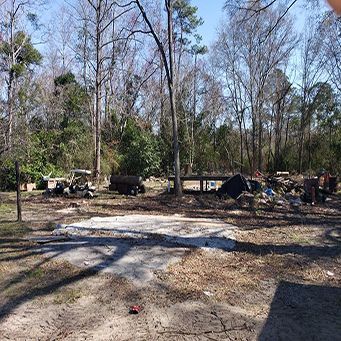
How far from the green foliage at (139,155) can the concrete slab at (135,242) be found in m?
12.3

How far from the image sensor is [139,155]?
20.1m

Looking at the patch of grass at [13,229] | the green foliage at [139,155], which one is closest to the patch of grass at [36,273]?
the patch of grass at [13,229]

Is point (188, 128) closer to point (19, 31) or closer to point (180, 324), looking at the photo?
point (19, 31)

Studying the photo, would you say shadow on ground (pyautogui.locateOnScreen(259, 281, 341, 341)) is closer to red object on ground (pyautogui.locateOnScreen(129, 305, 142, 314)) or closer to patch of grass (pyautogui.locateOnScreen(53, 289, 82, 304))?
red object on ground (pyautogui.locateOnScreen(129, 305, 142, 314))

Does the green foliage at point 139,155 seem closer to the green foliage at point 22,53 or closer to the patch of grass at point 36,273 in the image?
the green foliage at point 22,53

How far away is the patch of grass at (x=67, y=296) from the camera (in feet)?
11.5

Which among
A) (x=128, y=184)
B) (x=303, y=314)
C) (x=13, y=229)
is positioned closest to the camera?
(x=303, y=314)

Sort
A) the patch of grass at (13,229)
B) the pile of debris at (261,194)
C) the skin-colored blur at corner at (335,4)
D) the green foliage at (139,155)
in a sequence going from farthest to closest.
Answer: the green foliage at (139,155) → the pile of debris at (261,194) → the patch of grass at (13,229) → the skin-colored blur at corner at (335,4)

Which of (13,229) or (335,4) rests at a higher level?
(335,4)

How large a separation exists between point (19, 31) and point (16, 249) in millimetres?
17433

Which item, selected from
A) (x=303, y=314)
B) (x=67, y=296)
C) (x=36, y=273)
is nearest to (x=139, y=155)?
(x=36, y=273)

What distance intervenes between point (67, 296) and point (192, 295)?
1.16m

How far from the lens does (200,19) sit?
28.3 m

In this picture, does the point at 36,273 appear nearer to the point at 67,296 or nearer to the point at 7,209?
the point at 67,296
